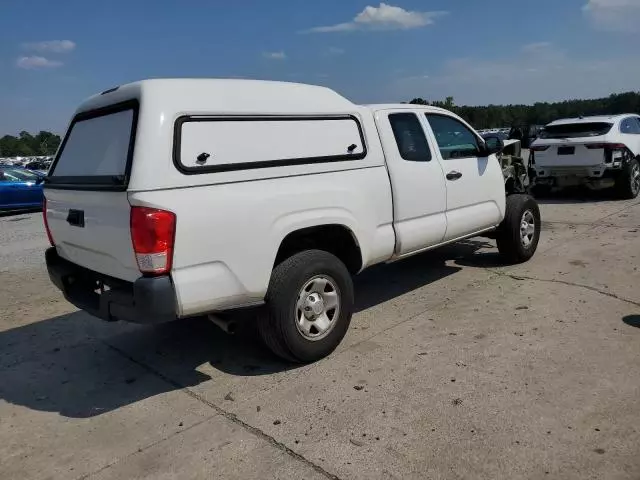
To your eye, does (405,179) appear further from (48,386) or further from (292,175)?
(48,386)

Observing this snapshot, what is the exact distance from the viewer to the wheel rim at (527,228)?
642cm

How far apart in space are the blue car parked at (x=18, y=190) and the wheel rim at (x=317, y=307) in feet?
41.4

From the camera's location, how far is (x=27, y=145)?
128 m

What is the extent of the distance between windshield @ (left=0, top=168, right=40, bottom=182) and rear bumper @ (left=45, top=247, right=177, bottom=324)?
11935mm

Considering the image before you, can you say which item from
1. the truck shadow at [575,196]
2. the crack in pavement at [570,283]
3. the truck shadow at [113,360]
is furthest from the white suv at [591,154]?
the truck shadow at [113,360]

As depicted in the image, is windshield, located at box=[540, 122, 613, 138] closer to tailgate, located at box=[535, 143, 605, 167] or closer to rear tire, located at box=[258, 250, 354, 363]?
tailgate, located at box=[535, 143, 605, 167]

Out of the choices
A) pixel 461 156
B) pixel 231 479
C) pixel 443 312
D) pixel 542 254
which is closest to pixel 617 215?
pixel 542 254

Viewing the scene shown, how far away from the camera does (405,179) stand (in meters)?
4.72

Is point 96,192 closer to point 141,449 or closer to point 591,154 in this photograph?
point 141,449

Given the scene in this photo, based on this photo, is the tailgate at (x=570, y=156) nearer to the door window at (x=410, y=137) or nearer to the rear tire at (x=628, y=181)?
the rear tire at (x=628, y=181)

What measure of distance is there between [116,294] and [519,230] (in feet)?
15.2

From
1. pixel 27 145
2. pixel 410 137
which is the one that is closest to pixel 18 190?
pixel 410 137

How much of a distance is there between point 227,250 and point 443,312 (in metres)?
2.39

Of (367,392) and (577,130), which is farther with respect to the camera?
(577,130)
